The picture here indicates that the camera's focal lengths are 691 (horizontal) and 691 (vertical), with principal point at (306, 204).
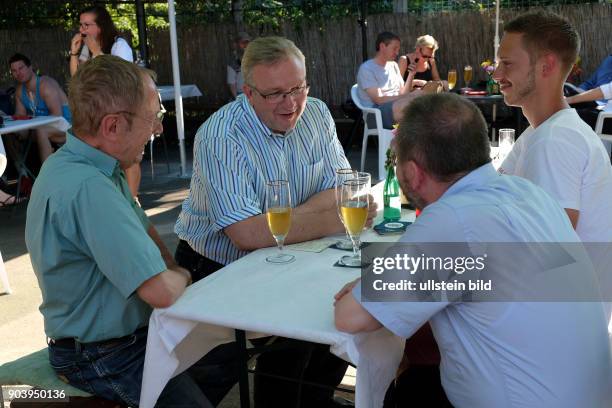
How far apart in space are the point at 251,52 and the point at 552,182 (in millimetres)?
1175

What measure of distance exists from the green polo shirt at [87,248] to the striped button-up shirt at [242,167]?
1.47 ft

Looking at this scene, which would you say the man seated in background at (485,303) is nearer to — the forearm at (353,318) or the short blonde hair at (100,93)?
the forearm at (353,318)

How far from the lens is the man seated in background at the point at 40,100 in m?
6.87

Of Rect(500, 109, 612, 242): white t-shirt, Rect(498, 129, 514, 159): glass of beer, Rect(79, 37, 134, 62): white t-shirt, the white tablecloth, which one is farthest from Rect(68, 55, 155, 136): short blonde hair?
Rect(79, 37, 134, 62): white t-shirt

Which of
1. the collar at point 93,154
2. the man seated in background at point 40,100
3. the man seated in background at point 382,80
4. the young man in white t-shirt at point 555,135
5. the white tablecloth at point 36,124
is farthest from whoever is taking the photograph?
the man seated in background at point 382,80

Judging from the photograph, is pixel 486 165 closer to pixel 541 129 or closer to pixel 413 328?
pixel 413 328

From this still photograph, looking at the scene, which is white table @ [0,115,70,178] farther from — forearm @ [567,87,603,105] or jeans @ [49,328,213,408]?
forearm @ [567,87,603,105]

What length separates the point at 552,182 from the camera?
2.16 metres

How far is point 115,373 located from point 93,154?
2.07 ft

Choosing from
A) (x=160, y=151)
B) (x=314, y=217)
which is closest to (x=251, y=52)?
(x=314, y=217)

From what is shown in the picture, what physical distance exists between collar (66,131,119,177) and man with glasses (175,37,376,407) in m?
0.49

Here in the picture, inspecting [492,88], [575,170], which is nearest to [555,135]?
[575,170]

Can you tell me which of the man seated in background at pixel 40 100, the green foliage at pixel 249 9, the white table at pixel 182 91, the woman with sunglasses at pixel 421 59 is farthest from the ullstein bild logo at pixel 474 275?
the green foliage at pixel 249 9

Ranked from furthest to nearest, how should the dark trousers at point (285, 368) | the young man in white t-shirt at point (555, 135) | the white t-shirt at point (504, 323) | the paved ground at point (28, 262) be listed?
the paved ground at point (28, 262), the dark trousers at point (285, 368), the young man in white t-shirt at point (555, 135), the white t-shirt at point (504, 323)
